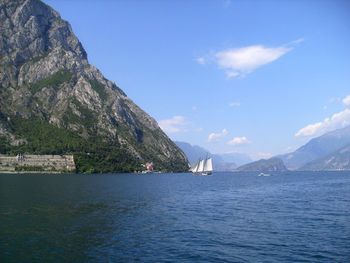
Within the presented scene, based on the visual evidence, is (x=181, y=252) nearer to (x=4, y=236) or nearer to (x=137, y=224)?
(x=137, y=224)

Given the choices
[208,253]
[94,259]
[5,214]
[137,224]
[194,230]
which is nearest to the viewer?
[94,259]

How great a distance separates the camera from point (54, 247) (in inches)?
2164

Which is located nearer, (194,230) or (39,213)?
(194,230)

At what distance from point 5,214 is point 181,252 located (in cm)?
4659

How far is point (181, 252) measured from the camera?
54.2 metres

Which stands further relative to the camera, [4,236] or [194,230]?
[194,230]

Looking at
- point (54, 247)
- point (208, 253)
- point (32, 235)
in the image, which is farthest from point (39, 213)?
point (208, 253)

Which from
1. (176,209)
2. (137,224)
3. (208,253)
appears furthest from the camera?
(176,209)

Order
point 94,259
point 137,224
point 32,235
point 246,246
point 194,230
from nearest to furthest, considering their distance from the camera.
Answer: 1. point 94,259
2. point 246,246
3. point 32,235
4. point 194,230
5. point 137,224

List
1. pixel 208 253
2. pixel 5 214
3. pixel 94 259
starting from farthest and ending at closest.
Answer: pixel 5 214, pixel 208 253, pixel 94 259

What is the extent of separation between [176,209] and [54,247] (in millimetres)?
49699

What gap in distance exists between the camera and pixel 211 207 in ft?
347

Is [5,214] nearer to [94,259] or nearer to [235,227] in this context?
[94,259]

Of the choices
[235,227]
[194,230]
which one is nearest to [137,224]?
[194,230]
